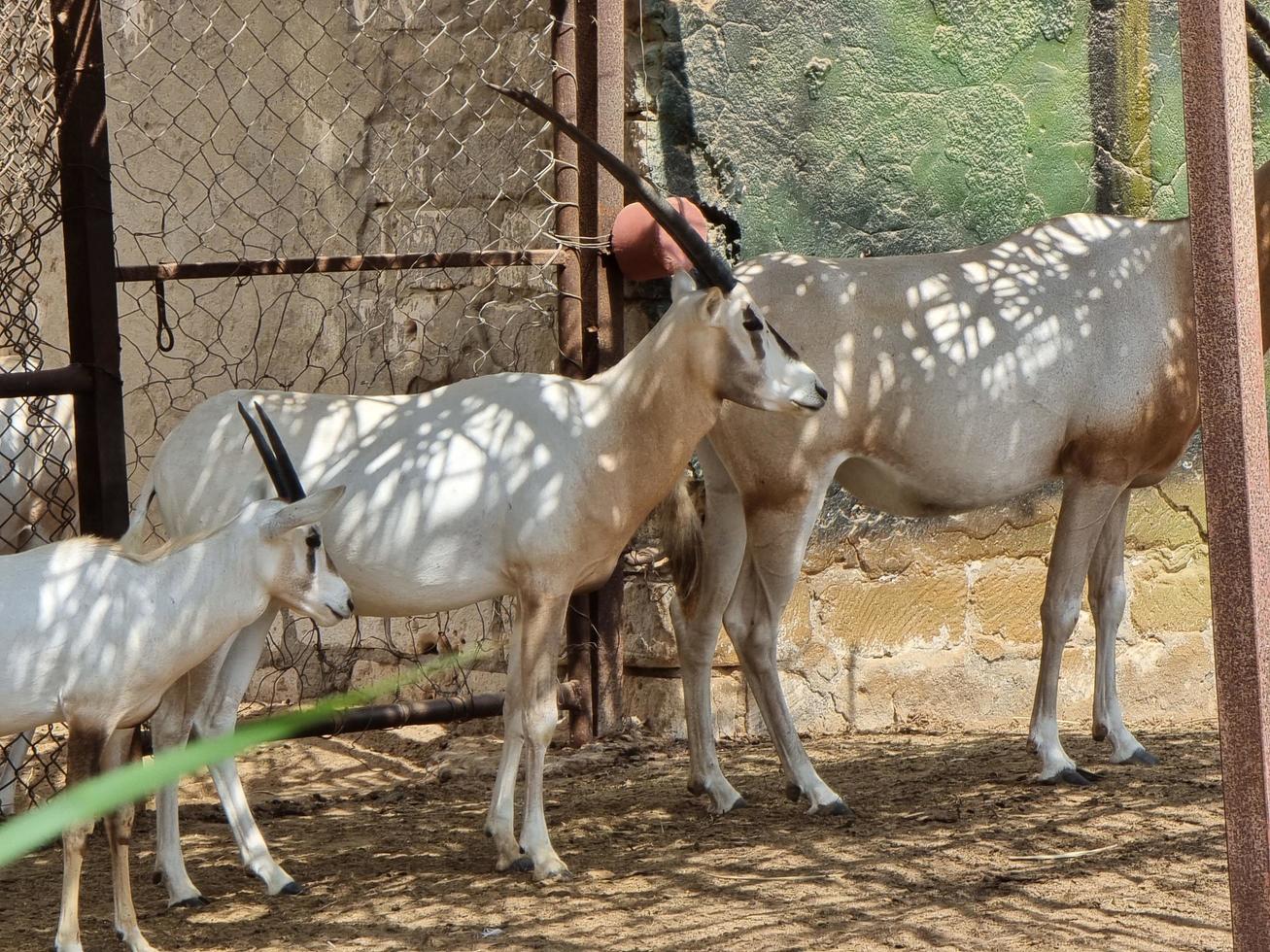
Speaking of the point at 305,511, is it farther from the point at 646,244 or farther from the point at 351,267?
the point at 646,244

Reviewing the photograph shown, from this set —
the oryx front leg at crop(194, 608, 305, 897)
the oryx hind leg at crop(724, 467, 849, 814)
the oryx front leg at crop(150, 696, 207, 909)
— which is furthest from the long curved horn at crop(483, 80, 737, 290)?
the oryx front leg at crop(150, 696, 207, 909)

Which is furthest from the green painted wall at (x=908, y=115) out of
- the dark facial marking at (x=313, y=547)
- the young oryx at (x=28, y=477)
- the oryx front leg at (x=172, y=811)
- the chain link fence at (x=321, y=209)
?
the oryx front leg at (x=172, y=811)

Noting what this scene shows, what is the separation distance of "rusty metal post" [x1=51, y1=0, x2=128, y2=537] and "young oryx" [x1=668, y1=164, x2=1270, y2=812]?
1.80 m

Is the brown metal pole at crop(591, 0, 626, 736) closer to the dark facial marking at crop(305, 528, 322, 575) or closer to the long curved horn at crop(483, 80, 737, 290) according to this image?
the long curved horn at crop(483, 80, 737, 290)

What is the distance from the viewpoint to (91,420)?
434 cm

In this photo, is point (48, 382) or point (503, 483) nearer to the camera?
point (503, 483)

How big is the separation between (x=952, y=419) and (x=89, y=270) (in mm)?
2639

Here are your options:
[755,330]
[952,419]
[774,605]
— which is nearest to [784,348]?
[755,330]

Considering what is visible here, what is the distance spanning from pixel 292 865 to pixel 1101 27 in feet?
14.1

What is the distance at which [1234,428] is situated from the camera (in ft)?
7.65

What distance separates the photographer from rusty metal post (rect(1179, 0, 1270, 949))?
2299 mm

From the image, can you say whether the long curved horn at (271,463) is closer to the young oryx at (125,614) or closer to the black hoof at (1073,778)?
the young oryx at (125,614)

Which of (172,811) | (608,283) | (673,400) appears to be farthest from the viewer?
(608,283)

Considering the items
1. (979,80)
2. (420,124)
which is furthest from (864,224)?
(420,124)
